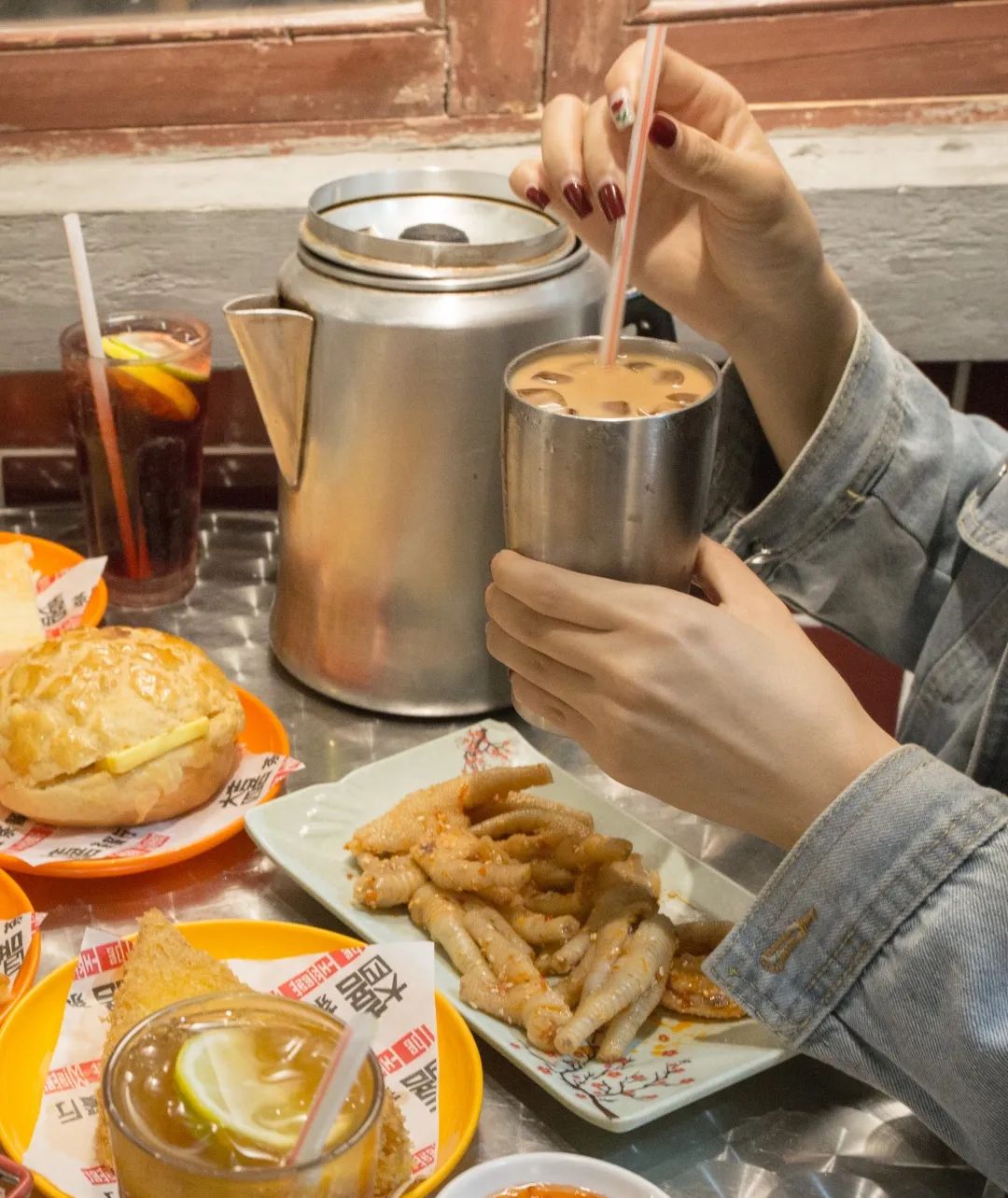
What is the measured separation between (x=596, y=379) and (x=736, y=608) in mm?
193

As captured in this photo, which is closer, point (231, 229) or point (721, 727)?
point (721, 727)

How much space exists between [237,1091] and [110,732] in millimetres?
535

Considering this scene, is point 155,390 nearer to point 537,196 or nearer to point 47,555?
point 47,555

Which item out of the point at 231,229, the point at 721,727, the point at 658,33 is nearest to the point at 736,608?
the point at 721,727

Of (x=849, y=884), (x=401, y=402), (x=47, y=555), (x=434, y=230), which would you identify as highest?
(x=434, y=230)

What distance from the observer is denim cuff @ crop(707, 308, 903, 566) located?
4.44ft

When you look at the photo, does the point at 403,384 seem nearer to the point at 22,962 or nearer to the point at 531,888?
the point at 531,888

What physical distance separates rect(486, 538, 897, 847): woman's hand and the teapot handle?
21.3 inches

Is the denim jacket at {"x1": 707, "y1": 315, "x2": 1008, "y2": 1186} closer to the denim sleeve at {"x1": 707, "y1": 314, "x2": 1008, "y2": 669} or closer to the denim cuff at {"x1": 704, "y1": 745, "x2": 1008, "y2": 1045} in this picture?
the denim cuff at {"x1": 704, "y1": 745, "x2": 1008, "y2": 1045}

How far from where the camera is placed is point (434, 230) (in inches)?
53.0

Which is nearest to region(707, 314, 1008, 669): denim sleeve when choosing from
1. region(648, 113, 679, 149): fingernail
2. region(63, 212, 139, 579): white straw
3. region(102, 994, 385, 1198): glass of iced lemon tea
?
region(648, 113, 679, 149): fingernail

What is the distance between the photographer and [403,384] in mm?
1284

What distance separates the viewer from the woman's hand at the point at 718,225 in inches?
46.8

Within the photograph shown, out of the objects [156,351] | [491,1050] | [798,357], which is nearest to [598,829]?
[491,1050]
